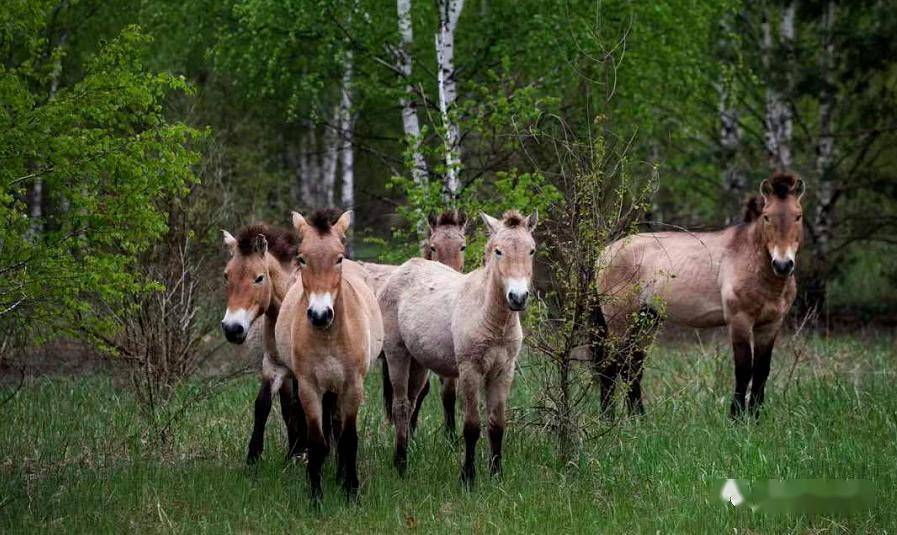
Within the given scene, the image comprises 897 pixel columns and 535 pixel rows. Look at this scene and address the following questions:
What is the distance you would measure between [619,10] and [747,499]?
11452 millimetres

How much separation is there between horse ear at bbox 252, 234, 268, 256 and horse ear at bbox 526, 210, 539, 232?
6.78 ft

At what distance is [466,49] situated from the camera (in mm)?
18156

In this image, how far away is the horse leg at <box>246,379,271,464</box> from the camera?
8.51 metres

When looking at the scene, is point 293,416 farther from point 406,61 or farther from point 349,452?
point 406,61

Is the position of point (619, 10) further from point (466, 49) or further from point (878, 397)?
point (878, 397)

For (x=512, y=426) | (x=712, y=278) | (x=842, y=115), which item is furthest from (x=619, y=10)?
(x=512, y=426)

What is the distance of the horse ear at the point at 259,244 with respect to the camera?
8320 millimetres

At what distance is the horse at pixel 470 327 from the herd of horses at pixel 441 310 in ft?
0.04

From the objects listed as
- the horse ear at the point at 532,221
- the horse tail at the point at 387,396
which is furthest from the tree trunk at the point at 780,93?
the horse ear at the point at 532,221

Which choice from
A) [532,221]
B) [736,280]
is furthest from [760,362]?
[532,221]

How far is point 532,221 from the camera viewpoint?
8023 millimetres

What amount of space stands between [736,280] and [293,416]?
14.9ft

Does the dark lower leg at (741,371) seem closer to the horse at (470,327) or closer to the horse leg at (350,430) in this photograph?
the horse at (470,327)

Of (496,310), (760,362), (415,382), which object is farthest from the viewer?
(760,362)
